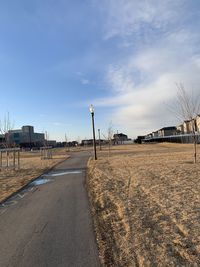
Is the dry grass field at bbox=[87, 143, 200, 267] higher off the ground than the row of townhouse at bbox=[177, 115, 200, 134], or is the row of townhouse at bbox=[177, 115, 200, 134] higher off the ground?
the row of townhouse at bbox=[177, 115, 200, 134]

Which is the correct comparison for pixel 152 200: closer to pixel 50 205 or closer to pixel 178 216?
pixel 178 216

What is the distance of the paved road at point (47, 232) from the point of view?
5.14 m

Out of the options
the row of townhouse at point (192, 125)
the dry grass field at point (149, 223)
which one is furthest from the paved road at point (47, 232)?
the row of townhouse at point (192, 125)

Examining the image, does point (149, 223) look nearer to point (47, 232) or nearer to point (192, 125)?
point (47, 232)

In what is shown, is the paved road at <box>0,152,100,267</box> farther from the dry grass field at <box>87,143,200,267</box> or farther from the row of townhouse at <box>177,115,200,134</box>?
the row of townhouse at <box>177,115,200,134</box>

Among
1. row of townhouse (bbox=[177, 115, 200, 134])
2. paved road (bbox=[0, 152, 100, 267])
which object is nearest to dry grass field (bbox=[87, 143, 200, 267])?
paved road (bbox=[0, 152, 100, 267])

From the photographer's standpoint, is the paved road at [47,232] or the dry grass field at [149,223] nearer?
the dry grass field at [149,223]

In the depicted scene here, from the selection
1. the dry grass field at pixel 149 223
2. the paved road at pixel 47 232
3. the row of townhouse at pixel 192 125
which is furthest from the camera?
the row of townhouse at pixel 192 125

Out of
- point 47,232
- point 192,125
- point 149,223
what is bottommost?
point 47,232

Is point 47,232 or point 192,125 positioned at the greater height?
point 192,125

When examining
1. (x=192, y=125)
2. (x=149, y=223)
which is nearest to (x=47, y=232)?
(x=149, y=223)

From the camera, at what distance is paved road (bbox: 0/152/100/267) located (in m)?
5.14

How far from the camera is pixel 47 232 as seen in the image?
6.64 metres

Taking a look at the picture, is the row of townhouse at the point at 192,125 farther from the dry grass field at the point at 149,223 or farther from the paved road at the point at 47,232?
the paved road at the point at 47,232
